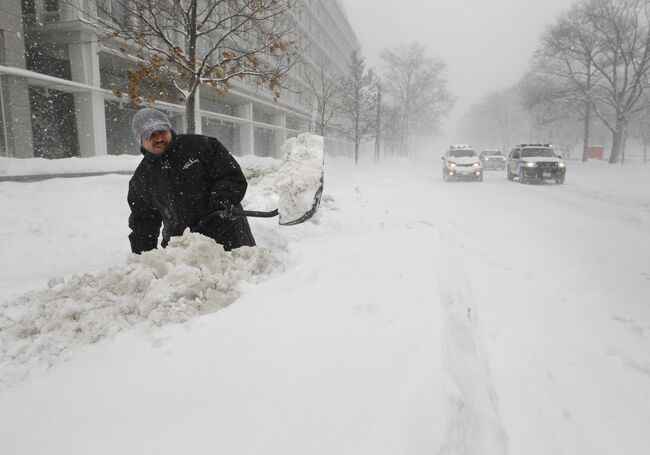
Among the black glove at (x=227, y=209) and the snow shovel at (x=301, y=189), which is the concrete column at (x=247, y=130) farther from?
the black glove at (x=227, y=209)

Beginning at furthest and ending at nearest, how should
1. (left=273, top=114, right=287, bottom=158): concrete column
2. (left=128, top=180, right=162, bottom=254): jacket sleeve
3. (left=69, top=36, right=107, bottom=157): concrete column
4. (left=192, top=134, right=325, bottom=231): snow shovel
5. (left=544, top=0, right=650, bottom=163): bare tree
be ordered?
(left=273, top=114, right=287, bottom=158): concrete column < (left=544, top=0, right=650, bottom=163): bare tree < (left=69, top=36, right=107, bottom=157): concrete column < (left=192, top=134, right=325, bottom=231): snow shovel < (left=128, top=180, right=162, bottom=254): jacket sleeve

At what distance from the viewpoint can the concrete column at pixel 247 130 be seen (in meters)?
26.0

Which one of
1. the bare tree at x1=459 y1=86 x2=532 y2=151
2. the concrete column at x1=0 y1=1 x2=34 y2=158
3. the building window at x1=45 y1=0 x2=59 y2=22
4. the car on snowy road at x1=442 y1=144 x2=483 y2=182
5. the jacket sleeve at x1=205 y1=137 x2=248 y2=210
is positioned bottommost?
the jacket sleeve at x1=205 y1=137 x2=248 y2=210

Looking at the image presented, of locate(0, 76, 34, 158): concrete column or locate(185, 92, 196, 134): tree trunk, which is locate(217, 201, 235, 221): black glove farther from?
locate(0, 76, 34, 158): concrete column

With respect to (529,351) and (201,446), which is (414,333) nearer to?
(201,446)

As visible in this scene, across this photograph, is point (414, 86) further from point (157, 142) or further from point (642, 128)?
point (157, 142)

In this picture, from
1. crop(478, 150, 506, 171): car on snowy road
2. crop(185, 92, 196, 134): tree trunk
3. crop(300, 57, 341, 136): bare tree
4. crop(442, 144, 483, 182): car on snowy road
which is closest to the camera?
crop(185, 92, 196, 134): tree trunk

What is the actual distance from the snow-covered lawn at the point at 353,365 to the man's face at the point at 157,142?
0.93 metres

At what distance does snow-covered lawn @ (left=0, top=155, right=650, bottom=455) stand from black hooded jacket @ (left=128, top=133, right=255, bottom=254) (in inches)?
18.5

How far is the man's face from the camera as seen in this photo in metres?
2.71

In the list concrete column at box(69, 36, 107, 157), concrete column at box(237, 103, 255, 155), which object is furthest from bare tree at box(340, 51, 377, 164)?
concrete column at box(69, 36, 107, 157)

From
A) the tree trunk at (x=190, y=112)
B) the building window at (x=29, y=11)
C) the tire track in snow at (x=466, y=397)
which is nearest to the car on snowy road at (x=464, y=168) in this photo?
the tree trunk at (x=190, y=112)

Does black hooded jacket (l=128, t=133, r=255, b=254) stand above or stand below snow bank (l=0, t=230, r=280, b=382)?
above

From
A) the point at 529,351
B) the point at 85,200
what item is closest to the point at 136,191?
the point at 529,351
